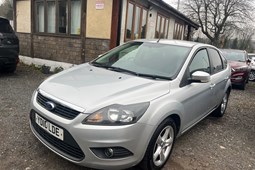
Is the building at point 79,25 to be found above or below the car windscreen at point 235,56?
above

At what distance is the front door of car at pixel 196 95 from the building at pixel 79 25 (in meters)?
4.50

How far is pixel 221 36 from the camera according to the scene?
102 ft

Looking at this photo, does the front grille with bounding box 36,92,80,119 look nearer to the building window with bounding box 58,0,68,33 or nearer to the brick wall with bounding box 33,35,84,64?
the brick wall with bounding box 33,35,84,64

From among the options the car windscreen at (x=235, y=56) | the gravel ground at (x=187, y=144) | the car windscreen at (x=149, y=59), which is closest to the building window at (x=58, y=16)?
the gravel ground at (x=187, y=144)

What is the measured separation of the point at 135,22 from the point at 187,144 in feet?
21.3

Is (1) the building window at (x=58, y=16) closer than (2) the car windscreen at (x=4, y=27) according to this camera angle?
No

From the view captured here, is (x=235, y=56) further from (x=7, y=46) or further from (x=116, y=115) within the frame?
(x=116, y=115)

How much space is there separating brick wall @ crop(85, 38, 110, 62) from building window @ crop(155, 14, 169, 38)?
435 centimetres

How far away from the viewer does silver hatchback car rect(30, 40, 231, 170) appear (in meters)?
2.39

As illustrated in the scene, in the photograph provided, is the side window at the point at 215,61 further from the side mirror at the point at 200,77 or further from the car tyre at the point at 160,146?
the car tyre at the point at 160,146

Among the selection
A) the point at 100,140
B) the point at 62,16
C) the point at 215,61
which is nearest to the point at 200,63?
the point at 215,61

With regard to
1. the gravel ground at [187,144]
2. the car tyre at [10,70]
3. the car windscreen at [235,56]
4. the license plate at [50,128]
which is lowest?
the gravel ground at [187,144]

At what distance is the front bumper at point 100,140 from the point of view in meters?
2.34

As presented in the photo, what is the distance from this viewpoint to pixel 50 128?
2621 mm
